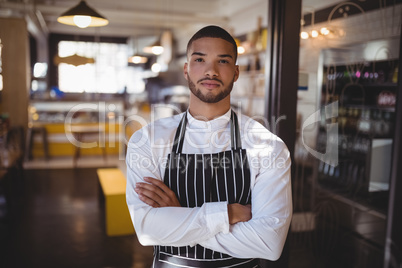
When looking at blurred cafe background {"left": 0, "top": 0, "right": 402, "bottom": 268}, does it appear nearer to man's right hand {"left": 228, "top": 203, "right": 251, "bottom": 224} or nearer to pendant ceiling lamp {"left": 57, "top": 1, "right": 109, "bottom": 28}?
pendant ceiling lamp {"left": 57, "top": 1, "right": 109, "bottom": 28}

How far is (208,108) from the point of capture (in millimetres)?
1462

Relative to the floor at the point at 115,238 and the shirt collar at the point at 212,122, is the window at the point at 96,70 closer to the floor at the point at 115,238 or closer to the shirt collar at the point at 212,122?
the floor at the point at 115,238

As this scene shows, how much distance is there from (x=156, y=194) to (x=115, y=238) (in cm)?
261

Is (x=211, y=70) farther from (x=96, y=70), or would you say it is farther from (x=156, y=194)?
(x=96, y=70)

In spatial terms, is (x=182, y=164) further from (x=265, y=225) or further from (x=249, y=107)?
(x=249, y=107)

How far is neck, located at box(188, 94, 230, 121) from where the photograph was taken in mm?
1458

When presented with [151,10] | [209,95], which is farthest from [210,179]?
[151,10]

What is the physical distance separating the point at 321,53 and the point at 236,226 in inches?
62.6

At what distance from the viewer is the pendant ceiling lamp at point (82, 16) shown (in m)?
3.54

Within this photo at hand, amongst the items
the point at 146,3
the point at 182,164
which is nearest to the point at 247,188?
the point at 182,164

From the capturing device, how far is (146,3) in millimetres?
A: 9109

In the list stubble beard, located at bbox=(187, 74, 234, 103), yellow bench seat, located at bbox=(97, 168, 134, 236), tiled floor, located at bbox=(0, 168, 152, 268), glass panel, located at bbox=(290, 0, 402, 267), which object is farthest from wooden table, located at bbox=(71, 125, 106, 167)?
stubble beard, located at bbox=(187, 74, 234, 103)

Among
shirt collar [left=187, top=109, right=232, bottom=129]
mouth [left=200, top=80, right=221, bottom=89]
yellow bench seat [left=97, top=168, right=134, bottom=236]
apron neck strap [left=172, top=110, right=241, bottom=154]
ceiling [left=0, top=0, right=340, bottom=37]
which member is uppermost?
ceiling [left=0, top=0, right=340, bottom=37]

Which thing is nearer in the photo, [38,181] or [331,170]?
[331,170]
